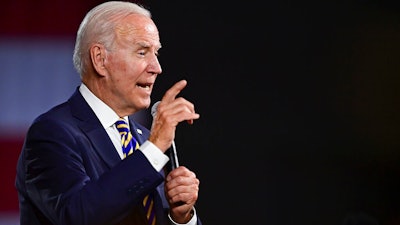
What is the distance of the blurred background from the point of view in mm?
2727

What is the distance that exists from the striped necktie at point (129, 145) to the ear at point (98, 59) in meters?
0.12

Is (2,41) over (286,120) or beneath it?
over

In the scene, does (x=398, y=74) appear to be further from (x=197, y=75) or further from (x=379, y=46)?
(x=197, y=75)

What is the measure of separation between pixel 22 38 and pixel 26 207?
1.37 metres

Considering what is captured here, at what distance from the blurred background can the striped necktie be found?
1024 mm

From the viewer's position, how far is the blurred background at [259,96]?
8.95 feet

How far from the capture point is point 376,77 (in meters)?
2.89

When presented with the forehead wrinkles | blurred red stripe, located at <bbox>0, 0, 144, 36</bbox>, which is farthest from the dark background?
the forehead wrinkles

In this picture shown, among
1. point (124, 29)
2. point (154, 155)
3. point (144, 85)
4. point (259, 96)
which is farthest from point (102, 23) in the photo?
point (259, 96)

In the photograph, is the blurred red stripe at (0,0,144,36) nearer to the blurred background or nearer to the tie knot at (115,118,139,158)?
the blurred background

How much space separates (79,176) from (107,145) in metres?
0.15

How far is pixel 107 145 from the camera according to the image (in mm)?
1548

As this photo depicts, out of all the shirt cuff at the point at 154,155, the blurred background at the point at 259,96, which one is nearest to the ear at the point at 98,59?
the shirt cuff at the point at 154,155

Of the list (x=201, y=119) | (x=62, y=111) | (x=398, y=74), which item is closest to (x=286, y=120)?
(x=201, y=119)
